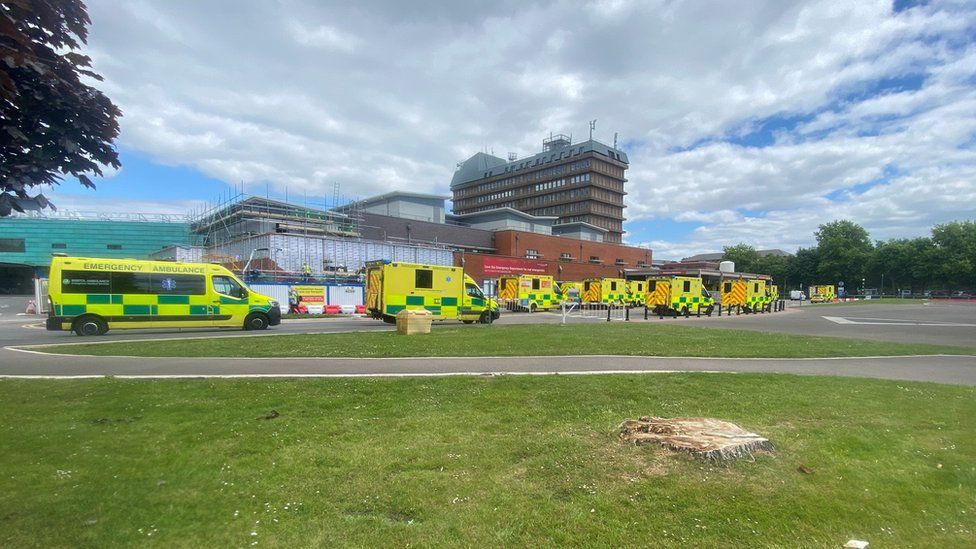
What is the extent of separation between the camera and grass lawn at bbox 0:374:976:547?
308 cm

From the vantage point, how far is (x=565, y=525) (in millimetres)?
3145

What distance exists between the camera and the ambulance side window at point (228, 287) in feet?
57.4

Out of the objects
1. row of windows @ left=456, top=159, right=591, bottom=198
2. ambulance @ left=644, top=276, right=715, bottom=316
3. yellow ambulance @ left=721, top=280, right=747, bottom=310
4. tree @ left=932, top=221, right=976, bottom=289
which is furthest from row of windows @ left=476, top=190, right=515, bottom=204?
ambulance @ left=644, top=276, right=715, bottom=316

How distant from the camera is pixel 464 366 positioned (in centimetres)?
947

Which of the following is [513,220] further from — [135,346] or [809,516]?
[809,516]

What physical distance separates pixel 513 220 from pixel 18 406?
68824 millimetres

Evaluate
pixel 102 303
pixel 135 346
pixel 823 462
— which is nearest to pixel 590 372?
pixel 823 462

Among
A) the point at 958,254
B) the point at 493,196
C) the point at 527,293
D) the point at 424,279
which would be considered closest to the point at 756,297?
the point at 527,293

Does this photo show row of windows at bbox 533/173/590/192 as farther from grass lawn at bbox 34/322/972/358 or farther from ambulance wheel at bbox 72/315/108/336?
ambulance wheel at bbox 72/315/108/336

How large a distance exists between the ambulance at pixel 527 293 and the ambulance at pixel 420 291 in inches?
476

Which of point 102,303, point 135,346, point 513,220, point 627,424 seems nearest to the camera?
point 627,424

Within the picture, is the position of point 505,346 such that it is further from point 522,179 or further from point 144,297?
point 522,179

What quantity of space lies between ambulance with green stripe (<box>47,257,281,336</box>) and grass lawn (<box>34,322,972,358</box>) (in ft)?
12.6

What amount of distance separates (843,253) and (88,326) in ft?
345
